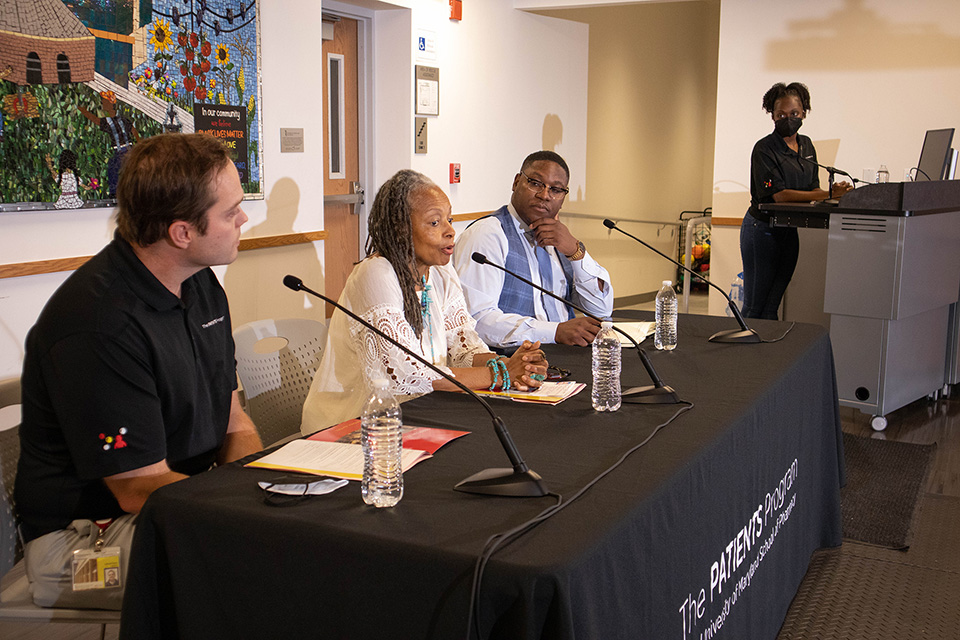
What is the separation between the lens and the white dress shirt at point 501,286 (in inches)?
106

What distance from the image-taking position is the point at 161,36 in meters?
3.52

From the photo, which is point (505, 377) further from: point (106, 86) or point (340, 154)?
point (340, 154)

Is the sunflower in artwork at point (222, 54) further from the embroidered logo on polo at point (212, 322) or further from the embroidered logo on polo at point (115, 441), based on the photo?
the embroidered logo on polo at point (115, 441)

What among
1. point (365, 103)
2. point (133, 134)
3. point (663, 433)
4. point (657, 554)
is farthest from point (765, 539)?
point (365, 103)

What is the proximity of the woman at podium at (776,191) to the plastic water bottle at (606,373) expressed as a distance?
9.75 ft

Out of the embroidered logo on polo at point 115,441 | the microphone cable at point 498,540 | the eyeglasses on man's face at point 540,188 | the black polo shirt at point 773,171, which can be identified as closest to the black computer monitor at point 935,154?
the black polo shirt at point 773,171

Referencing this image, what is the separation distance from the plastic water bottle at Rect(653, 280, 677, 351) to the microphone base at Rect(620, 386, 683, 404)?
58 centimetres

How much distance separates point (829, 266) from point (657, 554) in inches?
122

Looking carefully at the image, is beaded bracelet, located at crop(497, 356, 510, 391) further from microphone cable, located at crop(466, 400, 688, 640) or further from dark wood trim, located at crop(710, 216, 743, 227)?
dark wood trim, located at crop(710, 216, 743, 227)

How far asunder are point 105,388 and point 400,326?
0.74 meters

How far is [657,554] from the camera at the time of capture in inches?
55.6

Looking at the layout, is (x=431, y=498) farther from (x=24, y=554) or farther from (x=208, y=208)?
(x=24, y=554)

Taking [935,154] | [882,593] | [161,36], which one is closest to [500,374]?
[882,593]

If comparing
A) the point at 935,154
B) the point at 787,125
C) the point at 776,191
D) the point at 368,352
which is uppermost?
the point at 787,125
